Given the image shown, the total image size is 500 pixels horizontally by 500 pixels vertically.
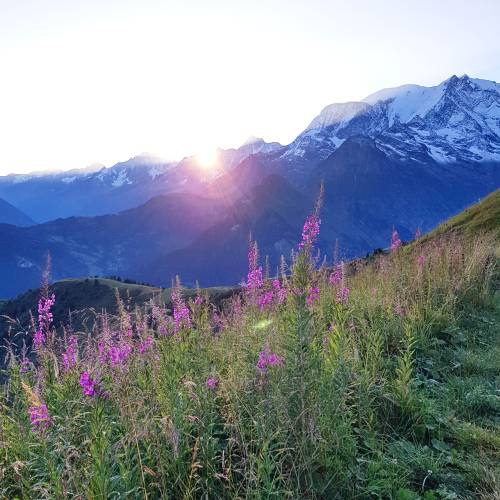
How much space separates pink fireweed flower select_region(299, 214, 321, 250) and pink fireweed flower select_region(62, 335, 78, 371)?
2639mm

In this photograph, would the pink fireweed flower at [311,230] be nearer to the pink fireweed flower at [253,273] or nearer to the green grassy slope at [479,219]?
the pink fireweed flower at [253,273]

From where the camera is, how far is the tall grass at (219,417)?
342cm

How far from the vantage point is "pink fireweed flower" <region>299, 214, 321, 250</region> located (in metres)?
4.72

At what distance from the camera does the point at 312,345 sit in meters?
4.50

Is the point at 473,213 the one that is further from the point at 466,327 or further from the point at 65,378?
the point at 65,378

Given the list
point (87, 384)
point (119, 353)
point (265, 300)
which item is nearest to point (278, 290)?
point (265, 300)

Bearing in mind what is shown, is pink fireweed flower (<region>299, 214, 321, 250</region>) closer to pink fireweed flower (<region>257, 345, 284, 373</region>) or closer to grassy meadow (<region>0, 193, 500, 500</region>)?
grassy meadow (<region>0, 193, 500, 500</region>)

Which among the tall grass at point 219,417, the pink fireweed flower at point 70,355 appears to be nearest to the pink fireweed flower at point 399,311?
the tall grass at point 219,417

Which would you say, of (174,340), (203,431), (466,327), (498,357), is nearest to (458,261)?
(466,327)

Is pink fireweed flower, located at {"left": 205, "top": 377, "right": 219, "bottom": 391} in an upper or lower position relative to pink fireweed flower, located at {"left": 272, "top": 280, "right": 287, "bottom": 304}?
lower

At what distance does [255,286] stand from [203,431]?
109 inches

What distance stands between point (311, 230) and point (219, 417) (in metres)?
2.31

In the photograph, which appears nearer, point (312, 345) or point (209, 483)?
point (209, 483)

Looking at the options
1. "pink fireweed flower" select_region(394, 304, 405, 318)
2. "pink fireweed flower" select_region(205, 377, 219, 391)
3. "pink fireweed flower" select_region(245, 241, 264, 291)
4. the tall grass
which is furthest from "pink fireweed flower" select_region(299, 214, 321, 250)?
"pink fireweed flower" select_region(394, 304, 405, 318)
